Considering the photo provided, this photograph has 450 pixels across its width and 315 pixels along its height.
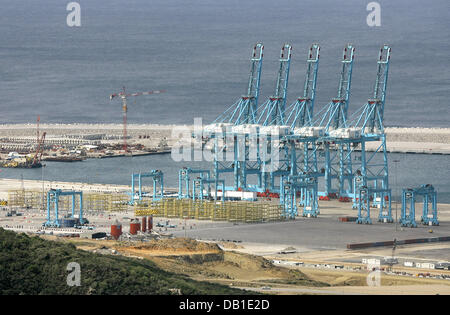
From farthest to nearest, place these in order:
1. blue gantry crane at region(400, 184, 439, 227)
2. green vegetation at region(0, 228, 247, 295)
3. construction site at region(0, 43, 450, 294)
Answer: blue gantry crane at region(400, 184, 439, 227), construction site at region(0, 43, 450, 294), green vegetation at region(0, 228, 247, 295)

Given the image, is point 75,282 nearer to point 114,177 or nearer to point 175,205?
point 175,205

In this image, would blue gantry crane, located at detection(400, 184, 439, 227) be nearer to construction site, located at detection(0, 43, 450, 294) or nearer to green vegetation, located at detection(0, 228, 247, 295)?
construction site, located at detection(0, 43, 450, 294)

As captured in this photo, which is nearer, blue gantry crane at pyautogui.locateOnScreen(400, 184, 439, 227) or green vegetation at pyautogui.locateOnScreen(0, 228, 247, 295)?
green vegetation at pyautogui.locateOnScreen(0, 228, 247, 295)

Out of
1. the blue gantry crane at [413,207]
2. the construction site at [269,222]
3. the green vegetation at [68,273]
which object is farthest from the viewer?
the blue gantry crane at [413,207]

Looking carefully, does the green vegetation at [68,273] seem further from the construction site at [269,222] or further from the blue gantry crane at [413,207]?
the blue gantry crane at [413,207]

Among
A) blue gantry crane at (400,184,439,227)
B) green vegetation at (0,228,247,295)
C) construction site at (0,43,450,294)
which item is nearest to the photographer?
green vegetation at (0,228,247,295)

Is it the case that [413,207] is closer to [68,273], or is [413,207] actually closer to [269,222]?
[269,222]

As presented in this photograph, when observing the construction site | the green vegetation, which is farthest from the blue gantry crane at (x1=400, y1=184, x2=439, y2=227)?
the green vegetation

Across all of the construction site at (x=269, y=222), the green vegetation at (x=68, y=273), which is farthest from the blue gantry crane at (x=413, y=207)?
the green vegetation at (x=68, y=273)
